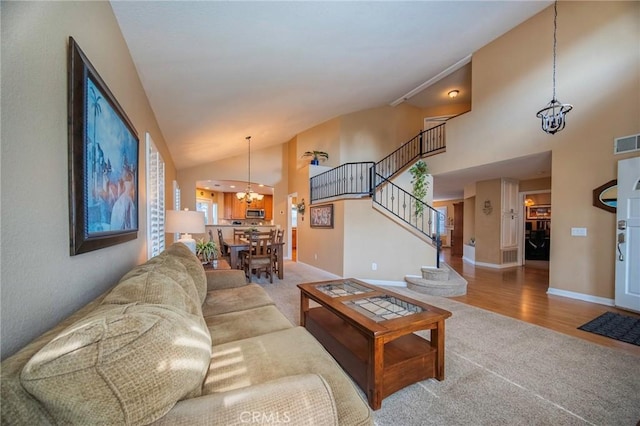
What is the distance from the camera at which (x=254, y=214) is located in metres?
10.6

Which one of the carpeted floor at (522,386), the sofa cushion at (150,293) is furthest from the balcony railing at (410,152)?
the sofa cushion at (150,293)

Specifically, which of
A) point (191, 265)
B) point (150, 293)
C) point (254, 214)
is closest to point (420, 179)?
point (191, 265)

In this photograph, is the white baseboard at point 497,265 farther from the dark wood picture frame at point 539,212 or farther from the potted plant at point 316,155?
the potted plant at point 316,155

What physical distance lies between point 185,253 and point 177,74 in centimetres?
174

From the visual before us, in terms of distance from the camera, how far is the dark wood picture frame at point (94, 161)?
1032 mm

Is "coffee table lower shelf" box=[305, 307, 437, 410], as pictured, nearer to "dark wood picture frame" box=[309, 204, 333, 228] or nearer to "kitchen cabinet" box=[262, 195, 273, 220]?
"dark wood picture frame" box=[309, 204, 333, 228]

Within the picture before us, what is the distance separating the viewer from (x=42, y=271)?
0.86 meters

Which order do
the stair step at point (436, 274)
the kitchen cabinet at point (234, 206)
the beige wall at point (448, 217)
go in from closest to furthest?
1. the stair step at point (436, 274)
2. the beige wall at point (448, 217)
3. the kitchen cabinet at point (234, 206)

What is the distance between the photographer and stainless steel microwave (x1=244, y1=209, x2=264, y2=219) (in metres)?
10.5

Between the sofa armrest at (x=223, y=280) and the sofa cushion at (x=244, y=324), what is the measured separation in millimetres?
796

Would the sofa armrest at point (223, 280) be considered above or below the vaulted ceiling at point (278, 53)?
below

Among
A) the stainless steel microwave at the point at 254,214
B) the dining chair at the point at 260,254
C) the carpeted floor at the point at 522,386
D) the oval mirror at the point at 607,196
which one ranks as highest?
the oval mirror at the point at 607,196

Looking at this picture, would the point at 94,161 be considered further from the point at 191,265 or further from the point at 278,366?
the point at 278,366

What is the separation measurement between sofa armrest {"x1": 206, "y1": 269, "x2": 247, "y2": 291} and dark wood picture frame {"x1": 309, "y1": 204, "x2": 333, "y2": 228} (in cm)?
303
